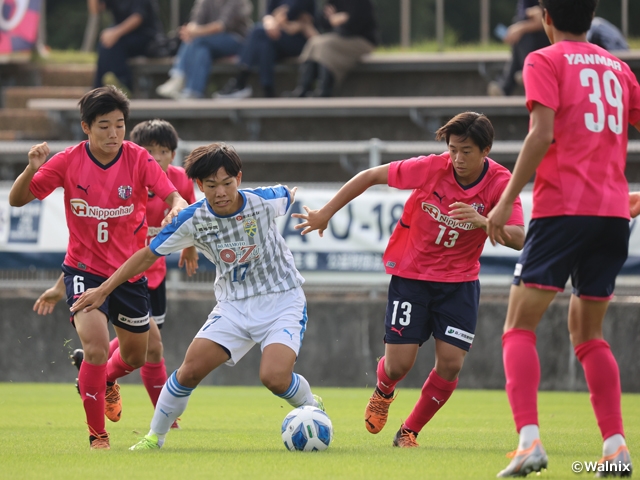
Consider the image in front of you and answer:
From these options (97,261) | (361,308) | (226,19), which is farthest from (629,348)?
(226,19)

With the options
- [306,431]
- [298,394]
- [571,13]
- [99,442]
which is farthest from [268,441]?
[571,13]

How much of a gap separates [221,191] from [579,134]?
193 centimetres

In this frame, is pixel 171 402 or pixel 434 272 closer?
pixel 171 402

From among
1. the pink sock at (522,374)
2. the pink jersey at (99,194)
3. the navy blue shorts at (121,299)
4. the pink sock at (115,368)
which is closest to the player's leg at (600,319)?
the pink sock at (522,374)

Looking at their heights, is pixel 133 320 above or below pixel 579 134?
below

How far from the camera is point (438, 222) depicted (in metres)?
5.99

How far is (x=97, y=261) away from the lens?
6.04 meters

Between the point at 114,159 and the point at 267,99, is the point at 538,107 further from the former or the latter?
the point at 267,99

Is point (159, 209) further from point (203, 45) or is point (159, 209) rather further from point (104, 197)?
point (203, 45)

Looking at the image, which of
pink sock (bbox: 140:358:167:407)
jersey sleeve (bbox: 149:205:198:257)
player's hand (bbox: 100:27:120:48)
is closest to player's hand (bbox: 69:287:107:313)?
jersey sleeve (bbox: 149:205:198:257)

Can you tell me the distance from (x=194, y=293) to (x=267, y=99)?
145 inches

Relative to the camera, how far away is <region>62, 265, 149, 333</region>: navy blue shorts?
5977 millimetres

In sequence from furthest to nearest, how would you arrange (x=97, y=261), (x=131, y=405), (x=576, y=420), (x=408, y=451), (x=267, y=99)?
(x=267, y=99) → (x=131, y=405) → (x=576, y=420) → (x=97, y=261) → (x=408, y=451)

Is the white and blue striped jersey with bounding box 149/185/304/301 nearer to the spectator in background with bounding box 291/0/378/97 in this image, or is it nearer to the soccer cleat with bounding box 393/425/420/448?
the soccer cleat with bounding box 393/425/420/448
